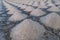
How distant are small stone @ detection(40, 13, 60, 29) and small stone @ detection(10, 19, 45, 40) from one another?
0.03 metres

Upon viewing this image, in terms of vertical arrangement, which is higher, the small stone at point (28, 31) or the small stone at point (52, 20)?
the small stone at point (52, 20)

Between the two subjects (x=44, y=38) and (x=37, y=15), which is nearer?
(x=44, y=38)

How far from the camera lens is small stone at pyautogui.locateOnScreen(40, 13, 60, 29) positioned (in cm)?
47

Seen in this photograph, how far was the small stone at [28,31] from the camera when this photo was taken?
1.40 ft

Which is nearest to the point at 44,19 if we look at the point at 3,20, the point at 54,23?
the point at 54,23

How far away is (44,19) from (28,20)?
0.06 m

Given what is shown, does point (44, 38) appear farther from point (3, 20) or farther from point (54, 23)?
point (3, 20)

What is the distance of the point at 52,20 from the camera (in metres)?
0.50

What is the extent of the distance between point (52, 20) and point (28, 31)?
106 mm

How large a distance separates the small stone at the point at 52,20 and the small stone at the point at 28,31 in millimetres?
33

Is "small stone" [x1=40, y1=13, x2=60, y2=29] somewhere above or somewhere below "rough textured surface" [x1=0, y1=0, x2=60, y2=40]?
above

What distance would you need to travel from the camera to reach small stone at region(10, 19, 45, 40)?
426mm

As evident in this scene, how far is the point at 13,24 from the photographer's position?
50cm

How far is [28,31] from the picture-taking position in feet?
1.45
